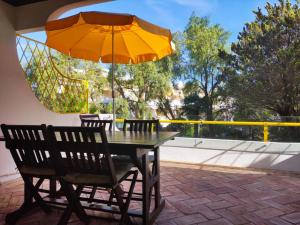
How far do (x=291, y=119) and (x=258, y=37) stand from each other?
601cm

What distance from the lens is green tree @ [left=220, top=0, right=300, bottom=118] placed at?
28.9 feet

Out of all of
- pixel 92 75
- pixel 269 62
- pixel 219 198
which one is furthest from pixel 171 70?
pixel 219 198

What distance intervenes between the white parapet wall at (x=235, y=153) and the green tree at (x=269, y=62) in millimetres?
4502

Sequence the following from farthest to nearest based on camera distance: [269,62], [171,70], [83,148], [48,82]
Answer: [171,70] → [269,62] → [48,82] → [83,148]

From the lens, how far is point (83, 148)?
195 cm

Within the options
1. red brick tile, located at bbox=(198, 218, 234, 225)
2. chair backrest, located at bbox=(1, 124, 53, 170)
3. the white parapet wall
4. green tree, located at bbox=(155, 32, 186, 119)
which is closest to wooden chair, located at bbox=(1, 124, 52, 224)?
chair backrest, located at bbox=(1, 124, 53, 170)

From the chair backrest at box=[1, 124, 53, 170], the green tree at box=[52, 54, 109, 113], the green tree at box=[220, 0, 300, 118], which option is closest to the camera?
the chair backrest at box=[1, 124, 53, 170]

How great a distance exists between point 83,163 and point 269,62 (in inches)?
344

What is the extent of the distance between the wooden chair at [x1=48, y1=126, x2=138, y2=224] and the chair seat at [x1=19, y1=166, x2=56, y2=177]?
122 mm

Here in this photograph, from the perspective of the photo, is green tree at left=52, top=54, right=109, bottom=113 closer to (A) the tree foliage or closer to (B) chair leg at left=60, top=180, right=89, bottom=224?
(A) the tree foliage

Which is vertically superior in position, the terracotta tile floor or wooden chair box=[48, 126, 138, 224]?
wooden chair box=[48, 126, 138, 224]

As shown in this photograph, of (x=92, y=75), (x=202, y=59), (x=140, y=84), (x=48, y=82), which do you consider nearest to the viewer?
(x=48, y=82)

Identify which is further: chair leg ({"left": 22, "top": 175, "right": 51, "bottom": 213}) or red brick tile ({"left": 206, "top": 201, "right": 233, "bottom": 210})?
red brick tile ({"left": 206, "top": 201, "right": 233, "bottom": 210})

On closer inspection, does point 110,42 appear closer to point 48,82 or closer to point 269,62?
point 48,82
